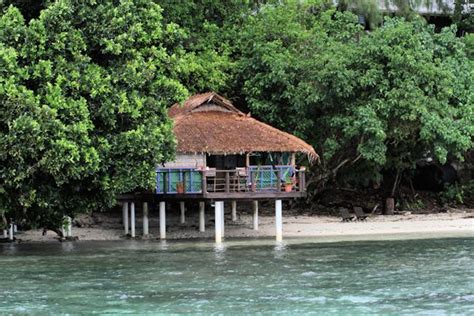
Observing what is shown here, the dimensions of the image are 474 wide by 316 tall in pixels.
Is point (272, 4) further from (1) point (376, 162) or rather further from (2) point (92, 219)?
(2) point (92, 219)

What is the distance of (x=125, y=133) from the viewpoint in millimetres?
23000

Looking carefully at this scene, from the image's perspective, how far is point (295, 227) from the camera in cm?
3139

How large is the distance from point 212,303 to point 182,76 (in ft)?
53.6

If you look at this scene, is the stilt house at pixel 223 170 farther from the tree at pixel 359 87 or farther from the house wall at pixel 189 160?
the tree at pixel 359 87

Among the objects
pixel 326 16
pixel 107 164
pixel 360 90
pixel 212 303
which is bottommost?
pixel 212 303

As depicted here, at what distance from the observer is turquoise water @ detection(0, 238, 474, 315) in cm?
1605

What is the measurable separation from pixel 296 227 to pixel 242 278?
12.2 metres

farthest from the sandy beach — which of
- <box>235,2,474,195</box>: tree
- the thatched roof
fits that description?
the thatched roof

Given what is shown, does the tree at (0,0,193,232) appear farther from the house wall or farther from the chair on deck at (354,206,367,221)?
the chair on deck at (354,206,367,221)

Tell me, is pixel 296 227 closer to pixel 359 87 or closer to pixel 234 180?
pixel 234 180

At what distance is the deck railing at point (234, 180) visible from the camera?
1067 inches

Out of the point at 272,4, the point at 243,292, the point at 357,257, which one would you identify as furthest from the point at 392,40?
the point at 243,292

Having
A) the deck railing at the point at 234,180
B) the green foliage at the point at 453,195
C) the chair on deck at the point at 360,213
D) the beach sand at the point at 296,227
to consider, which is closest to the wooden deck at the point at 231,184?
the deck railing at the point at 234,180

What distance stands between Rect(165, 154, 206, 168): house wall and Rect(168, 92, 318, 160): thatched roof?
541 millimetres
